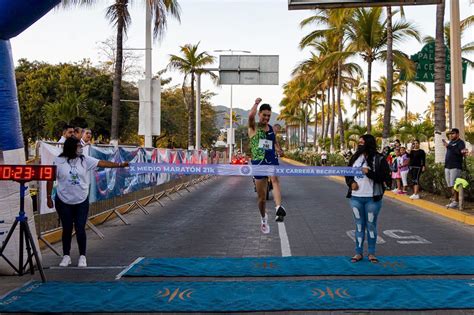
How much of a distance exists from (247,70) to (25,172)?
956 inches

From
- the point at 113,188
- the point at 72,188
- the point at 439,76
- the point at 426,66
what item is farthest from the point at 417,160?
the point at 72,188

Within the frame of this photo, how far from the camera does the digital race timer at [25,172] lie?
23.4ft

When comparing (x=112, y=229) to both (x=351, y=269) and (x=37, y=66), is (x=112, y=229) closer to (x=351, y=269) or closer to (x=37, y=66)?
(x=351, y=269)

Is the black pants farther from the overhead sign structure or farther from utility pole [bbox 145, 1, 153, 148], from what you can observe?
the overhead sign structure

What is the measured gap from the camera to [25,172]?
7.17m

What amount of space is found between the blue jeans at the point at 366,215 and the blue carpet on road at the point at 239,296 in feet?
4.39

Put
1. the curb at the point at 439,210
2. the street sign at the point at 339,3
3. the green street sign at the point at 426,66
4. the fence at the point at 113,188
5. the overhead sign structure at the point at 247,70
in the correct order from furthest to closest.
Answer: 1. the overhead sign structure at the point at 247,70
2. the green street sign at the point at 426,66
3. the curb at the point at 439,210
4. the street sign at the point at 339,3
5. the fence at the point at 113,188

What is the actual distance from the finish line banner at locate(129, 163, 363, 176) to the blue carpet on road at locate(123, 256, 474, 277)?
1.28 m

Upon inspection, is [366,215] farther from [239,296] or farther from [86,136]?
[86,136]

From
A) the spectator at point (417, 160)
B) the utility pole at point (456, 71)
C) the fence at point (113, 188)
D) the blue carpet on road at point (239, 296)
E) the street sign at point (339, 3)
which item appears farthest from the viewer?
the spectator at point (417, 160)

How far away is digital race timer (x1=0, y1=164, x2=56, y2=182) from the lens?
7.13 m

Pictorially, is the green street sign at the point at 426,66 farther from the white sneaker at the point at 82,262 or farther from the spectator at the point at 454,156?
the white sneaker at the point at 82,262

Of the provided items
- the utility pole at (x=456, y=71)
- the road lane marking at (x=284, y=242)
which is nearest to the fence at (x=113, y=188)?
the road lane marking at (x=284, y=242)

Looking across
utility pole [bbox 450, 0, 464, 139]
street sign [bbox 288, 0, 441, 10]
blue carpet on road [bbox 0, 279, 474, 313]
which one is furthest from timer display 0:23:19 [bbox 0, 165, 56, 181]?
utility pole [bbox 450, 0, 464, 139]
